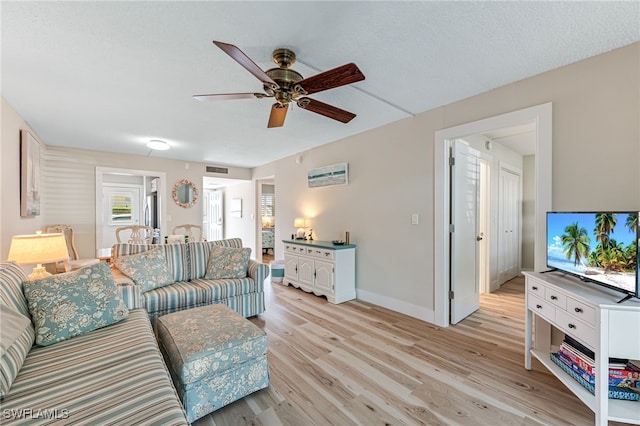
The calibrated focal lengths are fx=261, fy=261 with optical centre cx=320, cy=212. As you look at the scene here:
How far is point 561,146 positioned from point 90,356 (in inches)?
138

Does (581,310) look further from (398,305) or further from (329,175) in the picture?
(329,175)

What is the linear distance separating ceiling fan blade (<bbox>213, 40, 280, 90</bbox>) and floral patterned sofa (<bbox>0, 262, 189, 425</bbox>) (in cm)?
164

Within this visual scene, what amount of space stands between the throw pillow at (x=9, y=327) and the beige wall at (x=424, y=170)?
3190 millimetres

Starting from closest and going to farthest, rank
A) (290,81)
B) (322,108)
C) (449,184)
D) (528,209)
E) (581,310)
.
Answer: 1. (581,310)
2. (290,81)
3. (322,108)
4. (449,184)
5. (528,209)

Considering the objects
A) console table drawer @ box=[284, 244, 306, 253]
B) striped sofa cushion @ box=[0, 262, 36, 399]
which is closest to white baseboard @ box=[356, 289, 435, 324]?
console table drawer @ box=[284, 244, 306, 253]

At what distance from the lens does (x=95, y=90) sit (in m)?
2.38

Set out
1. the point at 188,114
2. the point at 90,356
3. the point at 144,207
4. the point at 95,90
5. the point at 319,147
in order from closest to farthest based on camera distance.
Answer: the point at 90,356, the point at 95,90, the point at 188,114, the point at 319,147, the point at 144,207

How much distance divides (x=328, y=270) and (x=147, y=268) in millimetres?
2165

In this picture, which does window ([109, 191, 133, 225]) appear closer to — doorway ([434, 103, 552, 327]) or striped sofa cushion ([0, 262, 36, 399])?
striped sofa cushion ([0, 262, 36, 399])

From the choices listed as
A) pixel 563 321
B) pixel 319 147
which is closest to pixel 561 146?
pixel 563 321

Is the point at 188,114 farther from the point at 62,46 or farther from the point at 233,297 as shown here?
the point at 233,297

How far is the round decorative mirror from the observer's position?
541cm

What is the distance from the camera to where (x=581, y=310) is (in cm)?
153

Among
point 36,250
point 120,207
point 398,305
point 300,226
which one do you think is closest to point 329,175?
point 300,226
